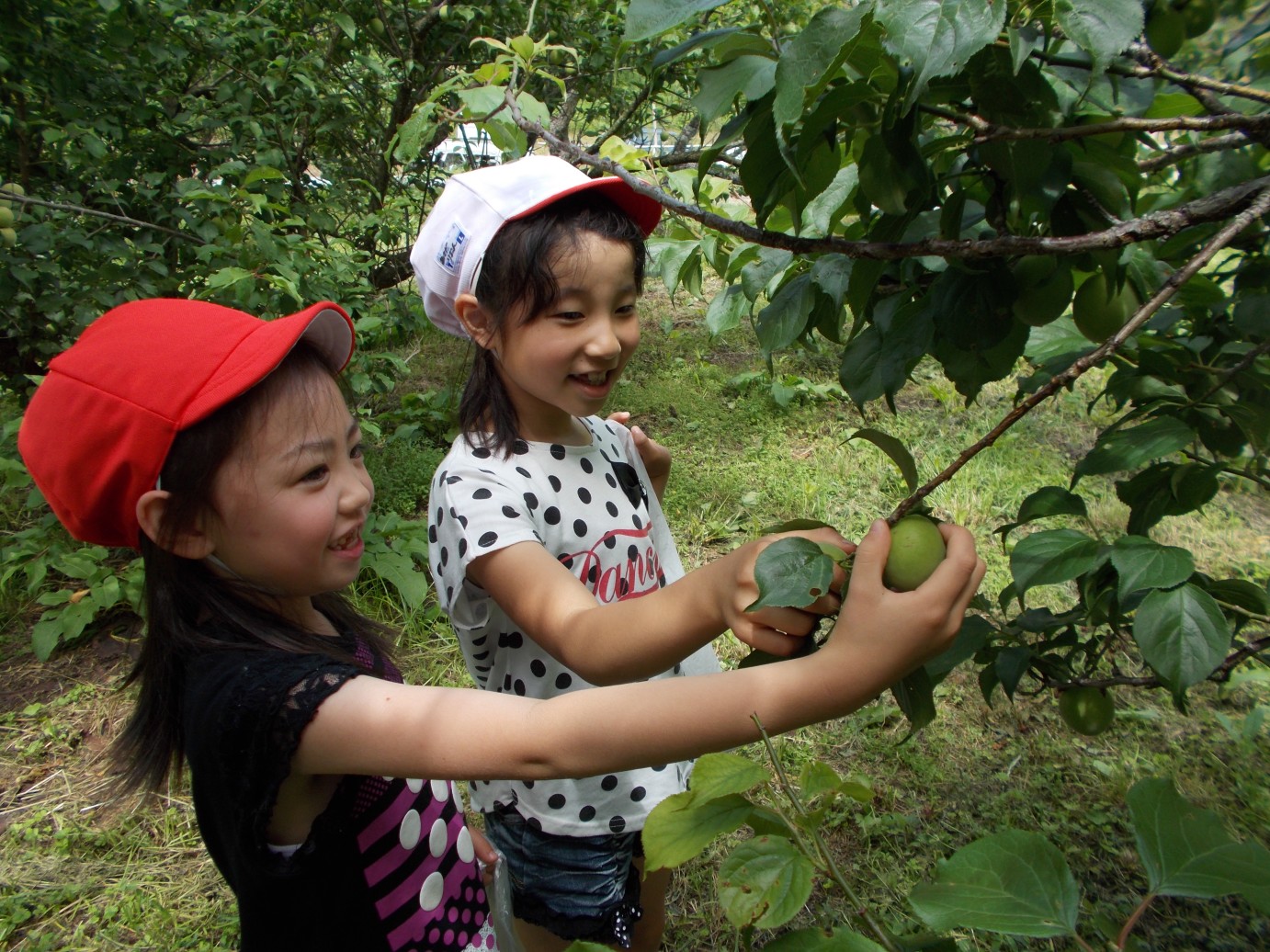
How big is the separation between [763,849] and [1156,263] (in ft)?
2.98

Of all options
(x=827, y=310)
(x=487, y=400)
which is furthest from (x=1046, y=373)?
(x=487, y=400)

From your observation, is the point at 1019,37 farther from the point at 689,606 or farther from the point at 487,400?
the point at 487,400

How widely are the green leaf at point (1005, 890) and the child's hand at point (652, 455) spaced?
1.04 meters

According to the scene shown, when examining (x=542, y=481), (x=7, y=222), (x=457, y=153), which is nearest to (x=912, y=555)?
(x=542, y=481)

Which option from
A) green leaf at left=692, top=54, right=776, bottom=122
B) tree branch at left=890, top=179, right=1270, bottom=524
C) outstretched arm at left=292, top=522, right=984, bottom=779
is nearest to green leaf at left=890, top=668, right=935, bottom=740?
outstretched arm at left=292, top=522, right=984, bottom=779

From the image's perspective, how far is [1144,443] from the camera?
108cm

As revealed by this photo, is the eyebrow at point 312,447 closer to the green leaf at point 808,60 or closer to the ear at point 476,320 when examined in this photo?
the ear at point 476,320

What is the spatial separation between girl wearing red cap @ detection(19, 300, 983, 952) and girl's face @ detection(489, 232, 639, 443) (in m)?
0.27

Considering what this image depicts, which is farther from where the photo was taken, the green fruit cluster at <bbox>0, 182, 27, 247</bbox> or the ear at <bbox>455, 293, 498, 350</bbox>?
the green fruit cluster at <bbox>0, 182, 27, 247</bbox>

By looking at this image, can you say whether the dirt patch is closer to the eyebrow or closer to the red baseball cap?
the red baseball cap

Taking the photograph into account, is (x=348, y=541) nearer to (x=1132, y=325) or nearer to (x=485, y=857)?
(x=485, y=857)

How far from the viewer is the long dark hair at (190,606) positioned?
100 centimetres

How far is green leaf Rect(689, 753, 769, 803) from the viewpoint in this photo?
0.70m

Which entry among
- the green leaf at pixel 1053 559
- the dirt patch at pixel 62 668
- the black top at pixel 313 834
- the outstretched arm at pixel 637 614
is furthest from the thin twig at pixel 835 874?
the dirt patch at pixel 62 668
